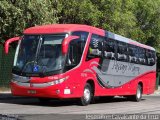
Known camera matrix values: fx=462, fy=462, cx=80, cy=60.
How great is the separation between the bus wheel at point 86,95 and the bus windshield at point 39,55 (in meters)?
2.02

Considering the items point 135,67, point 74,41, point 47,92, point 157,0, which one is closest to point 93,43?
point 74,41

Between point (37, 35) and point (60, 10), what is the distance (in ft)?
39.0

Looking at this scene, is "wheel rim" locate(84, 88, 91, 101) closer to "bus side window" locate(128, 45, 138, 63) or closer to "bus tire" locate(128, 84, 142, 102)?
"bus side window" locate(128, 45, 138, 63)

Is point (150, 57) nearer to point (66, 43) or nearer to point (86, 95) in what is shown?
point (86, 95)

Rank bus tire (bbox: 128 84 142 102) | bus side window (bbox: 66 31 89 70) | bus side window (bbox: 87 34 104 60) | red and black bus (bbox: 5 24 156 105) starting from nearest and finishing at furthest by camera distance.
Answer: red and black bus (bbox: 5 24 156 105), bus side window (bbox: 66 31 89 70), bus side window (bbox: 87 34 104 60), bus tire (bbox: 128 84 142 102)

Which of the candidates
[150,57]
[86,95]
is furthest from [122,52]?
[150,57]

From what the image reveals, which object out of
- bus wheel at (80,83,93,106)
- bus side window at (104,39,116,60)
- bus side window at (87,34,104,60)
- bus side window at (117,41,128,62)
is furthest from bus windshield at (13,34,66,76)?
bus side window at (117,41,128,62)

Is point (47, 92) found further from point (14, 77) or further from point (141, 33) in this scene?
point (141, 33)

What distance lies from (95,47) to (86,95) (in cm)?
210

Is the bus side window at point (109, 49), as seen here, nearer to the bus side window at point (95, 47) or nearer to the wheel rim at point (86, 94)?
the bus side window at point (95, 47)

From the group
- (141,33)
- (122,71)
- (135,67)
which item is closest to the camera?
(122,71)

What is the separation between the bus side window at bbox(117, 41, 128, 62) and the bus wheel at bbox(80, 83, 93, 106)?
3.47 metres

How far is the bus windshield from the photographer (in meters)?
17.7

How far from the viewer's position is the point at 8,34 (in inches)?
1036
